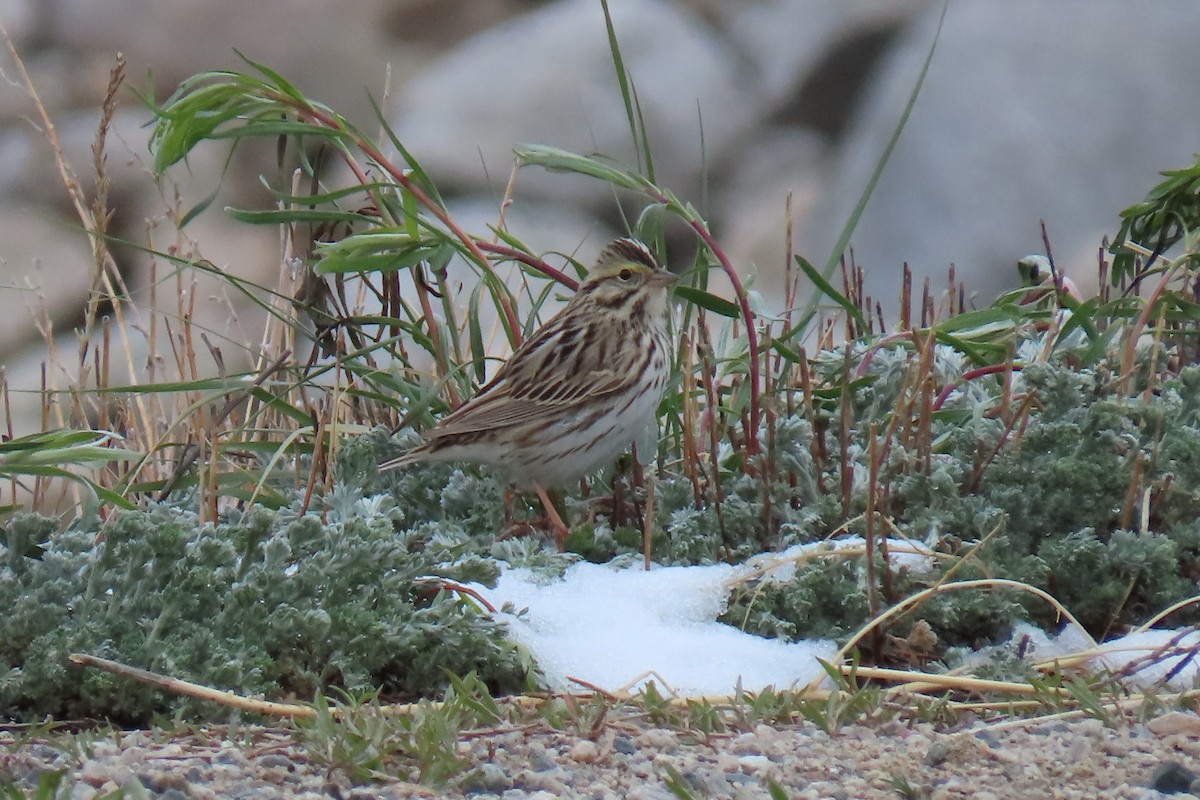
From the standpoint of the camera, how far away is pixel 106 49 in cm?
1007

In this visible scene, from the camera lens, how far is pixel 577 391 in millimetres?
4559

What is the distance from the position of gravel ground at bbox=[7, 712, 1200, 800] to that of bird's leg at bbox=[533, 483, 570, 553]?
1.43 metres

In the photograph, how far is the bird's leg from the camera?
406cm

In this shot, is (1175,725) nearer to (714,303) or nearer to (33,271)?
(714,303)

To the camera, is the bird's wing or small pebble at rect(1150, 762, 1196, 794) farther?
the bird's wing

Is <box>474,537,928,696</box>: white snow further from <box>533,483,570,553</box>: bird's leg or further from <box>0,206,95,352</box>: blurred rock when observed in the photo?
<box>0,206,95,352</box>: blurred rock

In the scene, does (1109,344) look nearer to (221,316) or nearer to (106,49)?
(221,316)

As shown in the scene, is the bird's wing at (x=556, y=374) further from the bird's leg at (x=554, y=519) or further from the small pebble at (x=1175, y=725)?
the small pebble at (x=1175, y=725)

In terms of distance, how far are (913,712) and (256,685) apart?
1270mm

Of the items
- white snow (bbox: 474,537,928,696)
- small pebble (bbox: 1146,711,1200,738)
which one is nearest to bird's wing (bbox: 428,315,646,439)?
white snow (bbox: 474,537,928,696)

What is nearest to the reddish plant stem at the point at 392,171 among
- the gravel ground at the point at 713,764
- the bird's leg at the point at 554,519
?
the bird's leg at the point at 554,519

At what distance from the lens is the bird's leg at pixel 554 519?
406cm

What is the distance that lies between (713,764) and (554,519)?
69.6 inches

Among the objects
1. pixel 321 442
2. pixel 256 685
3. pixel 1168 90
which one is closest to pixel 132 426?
pixel 321 442
